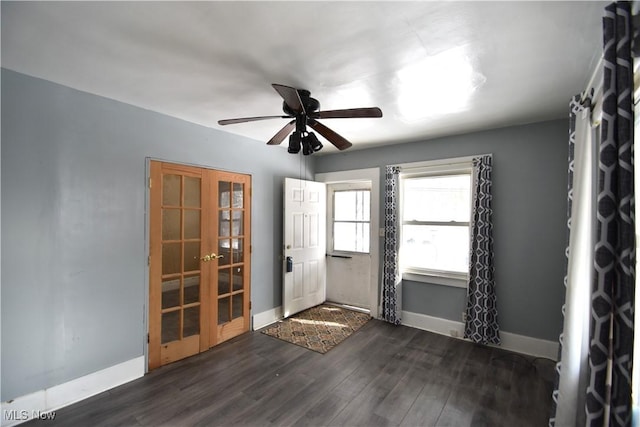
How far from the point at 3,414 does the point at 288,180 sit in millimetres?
3348

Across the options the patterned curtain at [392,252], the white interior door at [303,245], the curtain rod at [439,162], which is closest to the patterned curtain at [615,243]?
the curtain rod at [439,162]

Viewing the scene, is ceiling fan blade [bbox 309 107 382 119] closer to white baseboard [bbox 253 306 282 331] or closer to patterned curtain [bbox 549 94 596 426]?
patterned curtain [bbox 549 94 596 426]

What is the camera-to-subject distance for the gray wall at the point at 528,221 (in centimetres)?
300

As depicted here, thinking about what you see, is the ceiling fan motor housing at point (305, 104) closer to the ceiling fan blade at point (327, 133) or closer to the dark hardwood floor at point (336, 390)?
the ceiling fan blade at point (327, 133)

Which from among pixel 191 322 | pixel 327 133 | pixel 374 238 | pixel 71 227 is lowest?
pixel 191 322

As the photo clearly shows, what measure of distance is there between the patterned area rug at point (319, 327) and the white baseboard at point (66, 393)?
4.89 ft

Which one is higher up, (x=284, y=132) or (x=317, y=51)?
(x=317, y=51)

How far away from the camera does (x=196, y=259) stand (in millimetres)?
3195

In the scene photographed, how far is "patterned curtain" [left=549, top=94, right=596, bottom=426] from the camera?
183 centimetres

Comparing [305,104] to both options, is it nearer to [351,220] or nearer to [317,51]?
[317,51]

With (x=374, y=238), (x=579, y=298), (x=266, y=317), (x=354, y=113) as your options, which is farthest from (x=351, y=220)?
(x=579, y=298)

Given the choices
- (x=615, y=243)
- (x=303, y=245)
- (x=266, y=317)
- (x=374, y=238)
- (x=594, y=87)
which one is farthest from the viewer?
(x=303, y=245)

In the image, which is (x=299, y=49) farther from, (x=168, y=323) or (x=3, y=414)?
(x=3, y=414)

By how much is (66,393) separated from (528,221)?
183 inches
